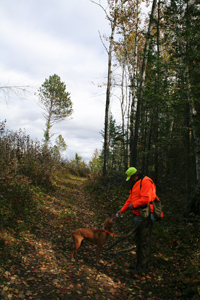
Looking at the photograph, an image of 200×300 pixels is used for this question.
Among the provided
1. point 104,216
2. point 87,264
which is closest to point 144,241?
point 87,264

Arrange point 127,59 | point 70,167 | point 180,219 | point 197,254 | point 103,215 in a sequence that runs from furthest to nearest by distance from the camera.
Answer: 1. point 70,167
2. point 127,59
3. point 103,215
4. point 180,219
5. point 197,254

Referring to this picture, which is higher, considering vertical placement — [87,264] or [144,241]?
[144,241]

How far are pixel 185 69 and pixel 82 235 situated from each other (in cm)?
647

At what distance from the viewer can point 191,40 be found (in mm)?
7195

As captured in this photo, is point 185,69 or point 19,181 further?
point 19,181

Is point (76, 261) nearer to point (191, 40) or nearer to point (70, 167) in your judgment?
point (191, 40)

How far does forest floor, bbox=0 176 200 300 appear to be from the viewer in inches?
148

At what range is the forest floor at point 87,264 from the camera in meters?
3.77

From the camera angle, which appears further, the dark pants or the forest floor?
the dark pants

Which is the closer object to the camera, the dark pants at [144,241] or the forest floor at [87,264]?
the forest floor at [87,264]

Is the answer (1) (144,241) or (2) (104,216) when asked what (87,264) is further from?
(2) (104,216)

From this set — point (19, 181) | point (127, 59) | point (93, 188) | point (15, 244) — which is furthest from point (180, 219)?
point (127, 59)

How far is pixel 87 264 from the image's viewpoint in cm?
489

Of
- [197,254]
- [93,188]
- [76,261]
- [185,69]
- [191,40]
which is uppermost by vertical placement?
[191,40]
